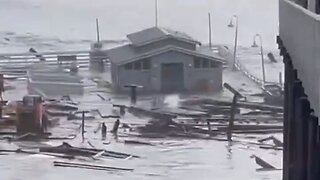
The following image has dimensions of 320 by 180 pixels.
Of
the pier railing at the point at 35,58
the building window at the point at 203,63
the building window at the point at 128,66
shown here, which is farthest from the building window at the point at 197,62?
the pier railing at the point at 35,58

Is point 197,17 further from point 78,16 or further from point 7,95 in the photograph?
point 7,95

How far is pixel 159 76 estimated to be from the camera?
15.2 meters

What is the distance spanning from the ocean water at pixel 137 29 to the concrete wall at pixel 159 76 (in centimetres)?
47

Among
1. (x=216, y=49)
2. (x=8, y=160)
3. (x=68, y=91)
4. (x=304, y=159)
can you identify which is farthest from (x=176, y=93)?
(x=304, y=159)

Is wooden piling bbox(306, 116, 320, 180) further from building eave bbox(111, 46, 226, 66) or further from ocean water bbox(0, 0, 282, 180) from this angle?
building eave bbox(111, 46, 226, 66)

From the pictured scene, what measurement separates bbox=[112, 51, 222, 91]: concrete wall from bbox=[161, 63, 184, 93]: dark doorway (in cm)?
7

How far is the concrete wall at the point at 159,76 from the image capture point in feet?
49.4

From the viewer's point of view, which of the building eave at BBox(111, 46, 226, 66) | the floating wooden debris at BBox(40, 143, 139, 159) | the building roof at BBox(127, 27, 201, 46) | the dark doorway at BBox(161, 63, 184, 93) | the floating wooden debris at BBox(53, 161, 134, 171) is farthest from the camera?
the building roof at BBox(127, 27, 201, 46)

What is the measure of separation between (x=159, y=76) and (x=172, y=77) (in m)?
0.32

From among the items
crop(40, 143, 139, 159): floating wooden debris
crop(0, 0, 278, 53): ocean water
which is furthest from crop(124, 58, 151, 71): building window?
crop(0, 0, 278, 53): ocean water

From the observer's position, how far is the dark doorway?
1512 centimetres

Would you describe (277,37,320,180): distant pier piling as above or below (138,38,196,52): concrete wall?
below

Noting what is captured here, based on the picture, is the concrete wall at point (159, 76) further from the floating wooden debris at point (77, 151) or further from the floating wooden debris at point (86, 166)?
the floating wooden debris at point (86, 166)

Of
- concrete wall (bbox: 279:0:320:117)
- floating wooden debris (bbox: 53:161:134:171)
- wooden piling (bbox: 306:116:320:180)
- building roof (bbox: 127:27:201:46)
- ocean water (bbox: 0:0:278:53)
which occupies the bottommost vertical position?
floating wooden debris (bbox: 53:161:134:171)
